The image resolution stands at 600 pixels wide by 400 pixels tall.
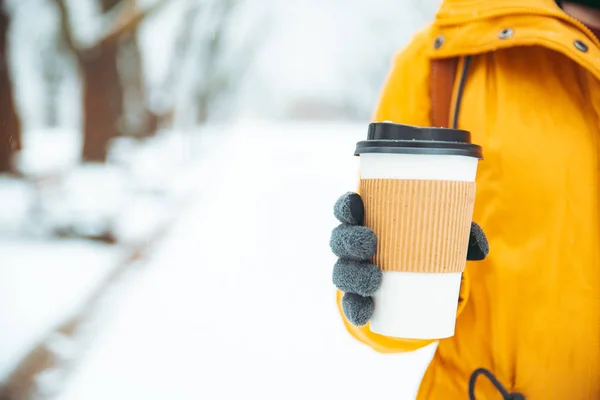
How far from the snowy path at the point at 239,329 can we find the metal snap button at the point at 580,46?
1700mm

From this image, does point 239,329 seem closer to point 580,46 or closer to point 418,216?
point 418,216

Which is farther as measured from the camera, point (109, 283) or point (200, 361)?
point (109, 283)

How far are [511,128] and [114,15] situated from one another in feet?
15.5

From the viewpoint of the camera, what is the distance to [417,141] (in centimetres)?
83

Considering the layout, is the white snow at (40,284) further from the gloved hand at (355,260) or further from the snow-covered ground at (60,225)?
the gloved hand at (355,260)

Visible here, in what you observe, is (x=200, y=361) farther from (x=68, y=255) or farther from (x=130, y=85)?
(x=130, y=85)

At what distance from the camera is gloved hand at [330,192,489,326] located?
0.85 meters

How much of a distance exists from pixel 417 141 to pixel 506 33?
0.36 meters

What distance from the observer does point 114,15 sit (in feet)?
16.0

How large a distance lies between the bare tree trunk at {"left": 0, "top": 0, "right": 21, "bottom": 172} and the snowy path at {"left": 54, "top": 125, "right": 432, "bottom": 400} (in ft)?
5.38

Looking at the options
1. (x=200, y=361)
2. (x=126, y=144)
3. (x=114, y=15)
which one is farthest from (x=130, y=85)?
(x=200, y=361)

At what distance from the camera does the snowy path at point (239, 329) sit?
228 centimetres

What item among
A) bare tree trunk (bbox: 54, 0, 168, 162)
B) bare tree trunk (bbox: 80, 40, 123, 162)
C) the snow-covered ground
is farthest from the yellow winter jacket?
bare tree trunk (bbox: 80, 40, 123, 162)

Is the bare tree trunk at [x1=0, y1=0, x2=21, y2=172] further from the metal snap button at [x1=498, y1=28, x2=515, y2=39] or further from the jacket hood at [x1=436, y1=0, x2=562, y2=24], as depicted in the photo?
the metal snap button at [x1=498, y1=28, x2=515, y2=39]
